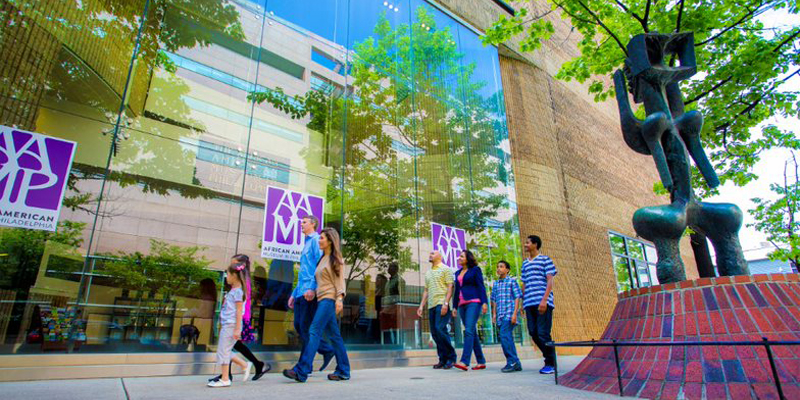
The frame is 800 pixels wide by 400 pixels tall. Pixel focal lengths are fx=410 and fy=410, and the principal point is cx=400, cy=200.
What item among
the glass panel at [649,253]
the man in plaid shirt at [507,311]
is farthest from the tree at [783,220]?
the man in plaid shirt at [507,311]

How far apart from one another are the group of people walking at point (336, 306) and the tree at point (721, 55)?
5.68m

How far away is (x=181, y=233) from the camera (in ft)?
21.8

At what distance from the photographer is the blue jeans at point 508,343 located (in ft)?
16.5

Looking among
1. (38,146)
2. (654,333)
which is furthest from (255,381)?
(38,146)

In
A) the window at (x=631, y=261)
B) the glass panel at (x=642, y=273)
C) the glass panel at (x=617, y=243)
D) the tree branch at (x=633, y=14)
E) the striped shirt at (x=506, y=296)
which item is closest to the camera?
the striped shirt at (x=506, y=296)

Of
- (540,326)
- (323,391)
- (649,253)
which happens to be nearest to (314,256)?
(323,391)

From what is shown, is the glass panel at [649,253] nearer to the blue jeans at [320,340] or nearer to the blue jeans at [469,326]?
the blue jeans at [469,326]

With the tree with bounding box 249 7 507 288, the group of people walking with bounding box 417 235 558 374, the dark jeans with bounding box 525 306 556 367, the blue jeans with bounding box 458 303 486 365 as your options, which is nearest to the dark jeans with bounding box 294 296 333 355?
the group of people walking with bounding box 417 235 558 374

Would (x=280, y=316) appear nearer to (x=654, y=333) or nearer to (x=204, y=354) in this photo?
(x=204, y=354)

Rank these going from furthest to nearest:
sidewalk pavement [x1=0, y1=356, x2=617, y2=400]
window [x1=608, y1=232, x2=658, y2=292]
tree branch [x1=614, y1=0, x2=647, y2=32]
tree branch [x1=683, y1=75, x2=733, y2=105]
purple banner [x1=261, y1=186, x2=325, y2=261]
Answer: window [x1=608, y1=232, x2=658, y2=292] → tree branch [x1=683, y1=75, x2=733, y2=105] → tree branch [x1=614, y1=0, x2=647, y2=32] → purple banner [x1=261, y1=186, x2=325, y2=261] → sidewalk pavement [x1=0, y1=356, x2=617, y2=400]

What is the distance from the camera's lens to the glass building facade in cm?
580

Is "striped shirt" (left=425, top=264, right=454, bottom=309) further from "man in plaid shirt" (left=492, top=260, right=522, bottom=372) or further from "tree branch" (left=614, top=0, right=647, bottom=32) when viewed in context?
"tree branch" (left=614, top=0, right=647, bottom=32)

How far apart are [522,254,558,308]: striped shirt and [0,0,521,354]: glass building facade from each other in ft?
12.1

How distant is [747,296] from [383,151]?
7395mm
